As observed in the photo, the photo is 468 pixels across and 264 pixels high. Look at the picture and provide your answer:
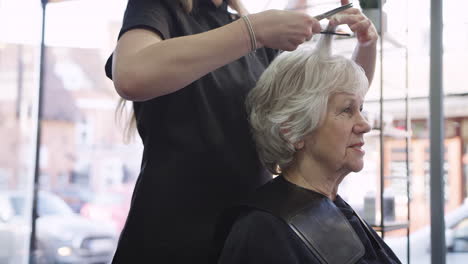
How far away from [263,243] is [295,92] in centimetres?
40

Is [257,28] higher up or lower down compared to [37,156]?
higher up

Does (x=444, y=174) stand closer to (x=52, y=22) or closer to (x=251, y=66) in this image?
(x=251, y=66)

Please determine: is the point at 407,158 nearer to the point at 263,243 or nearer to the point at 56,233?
the point at 263,243

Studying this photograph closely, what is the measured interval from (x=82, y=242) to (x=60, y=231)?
0.27 m

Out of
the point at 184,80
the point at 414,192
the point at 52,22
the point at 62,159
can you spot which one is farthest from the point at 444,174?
the point at 62,159

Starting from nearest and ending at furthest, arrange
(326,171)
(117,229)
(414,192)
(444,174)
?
(326,171) < (444,174) < (414,192) < (117,229)

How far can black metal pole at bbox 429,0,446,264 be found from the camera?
2.64 meters

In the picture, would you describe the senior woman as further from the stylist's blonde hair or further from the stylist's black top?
the stylist's blonde hair

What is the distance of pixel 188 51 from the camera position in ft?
3.33

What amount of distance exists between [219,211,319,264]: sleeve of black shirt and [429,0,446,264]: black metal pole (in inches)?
64.6

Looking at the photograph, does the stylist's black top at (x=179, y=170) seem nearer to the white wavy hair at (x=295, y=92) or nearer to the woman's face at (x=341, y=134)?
the white wavy hair at (x=295, y=92)

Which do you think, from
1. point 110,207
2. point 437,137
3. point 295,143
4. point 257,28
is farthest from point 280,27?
point 110,207

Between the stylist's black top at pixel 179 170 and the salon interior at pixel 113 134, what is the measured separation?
0.67ft

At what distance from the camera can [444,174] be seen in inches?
107
